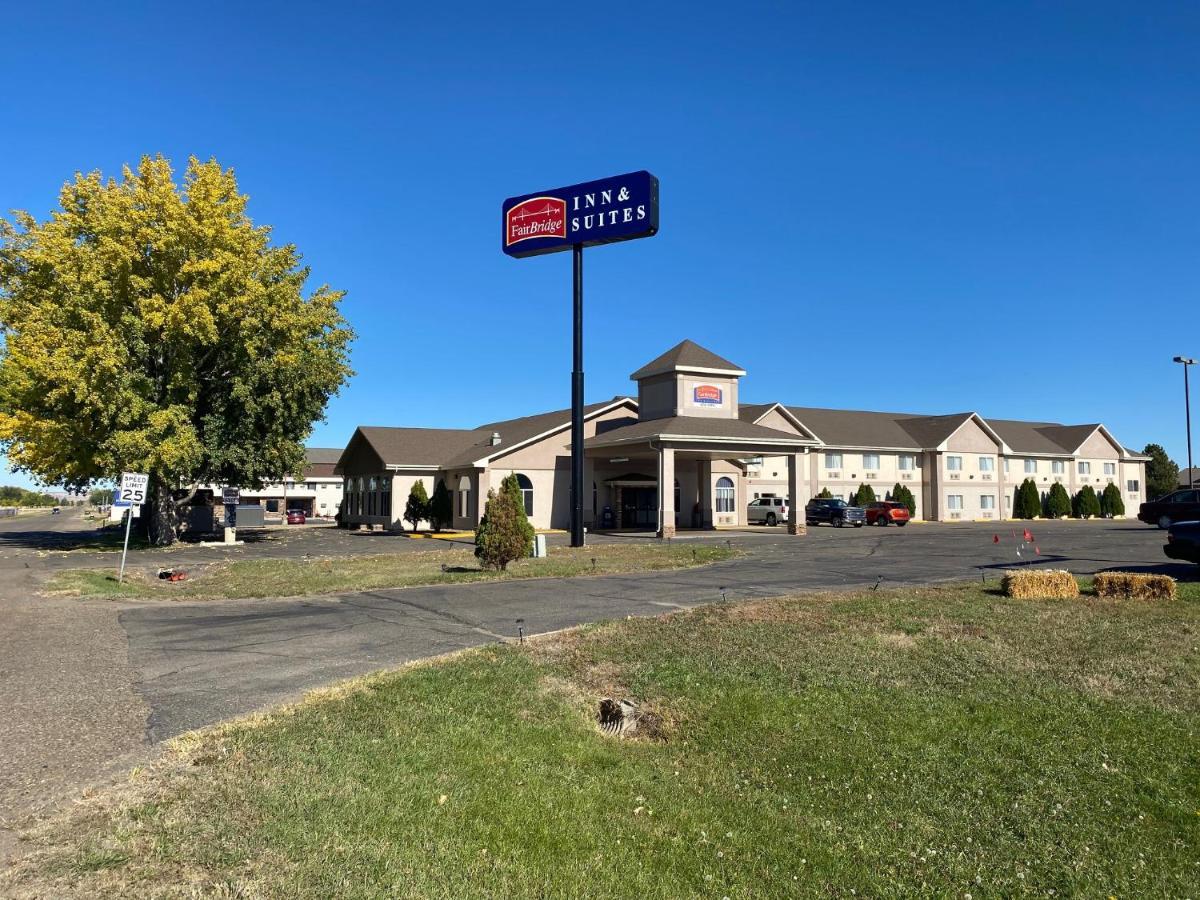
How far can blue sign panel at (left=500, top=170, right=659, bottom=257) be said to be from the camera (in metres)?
27.7

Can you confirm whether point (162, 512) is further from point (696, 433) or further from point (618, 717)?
point (618, 717)

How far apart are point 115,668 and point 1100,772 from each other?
9.88m

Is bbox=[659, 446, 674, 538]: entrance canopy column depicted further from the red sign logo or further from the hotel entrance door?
the red sign logo

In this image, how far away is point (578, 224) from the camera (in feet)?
94.1

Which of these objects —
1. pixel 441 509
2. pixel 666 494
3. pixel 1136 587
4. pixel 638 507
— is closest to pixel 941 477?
pixel 638 507

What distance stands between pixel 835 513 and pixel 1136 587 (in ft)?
116

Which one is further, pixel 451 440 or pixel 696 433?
pixel 451 440

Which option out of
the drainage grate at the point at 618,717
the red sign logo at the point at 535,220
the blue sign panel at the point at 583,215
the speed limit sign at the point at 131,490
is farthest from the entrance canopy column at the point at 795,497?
the drainage grate at the point at 618,717

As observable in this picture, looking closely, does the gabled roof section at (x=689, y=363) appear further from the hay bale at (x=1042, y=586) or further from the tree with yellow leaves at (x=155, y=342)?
the hay bale at (x=1042, y=586)

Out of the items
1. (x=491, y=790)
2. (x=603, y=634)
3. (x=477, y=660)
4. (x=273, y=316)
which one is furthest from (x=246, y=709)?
(x=273, y=316)

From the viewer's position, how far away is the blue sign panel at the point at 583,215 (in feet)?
90.8

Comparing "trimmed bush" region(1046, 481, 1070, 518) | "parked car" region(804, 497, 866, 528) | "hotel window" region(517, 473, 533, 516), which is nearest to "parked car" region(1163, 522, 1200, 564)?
"hotel window" region(517, 473, 533, 516)

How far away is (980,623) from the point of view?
10.9 metres

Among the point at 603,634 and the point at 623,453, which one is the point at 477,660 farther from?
the point at 623,453
